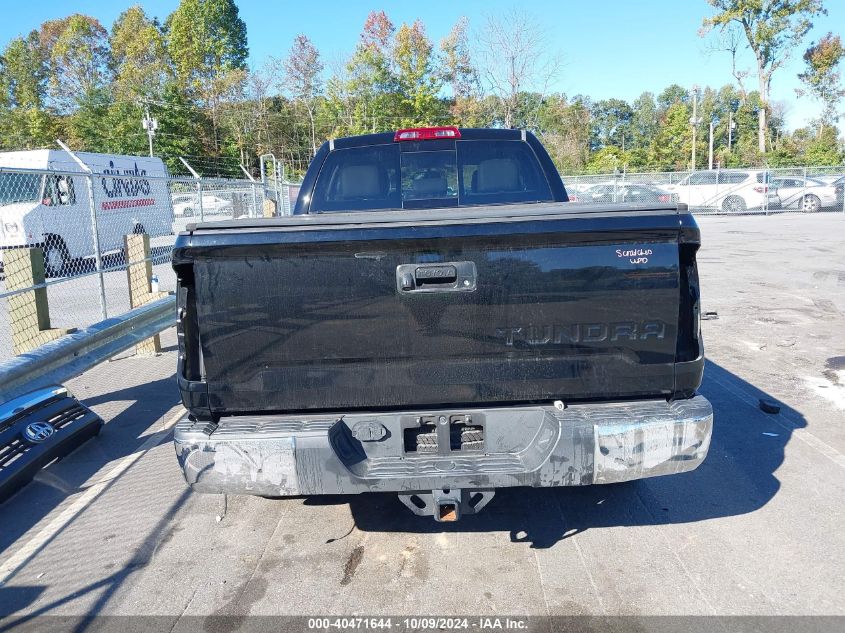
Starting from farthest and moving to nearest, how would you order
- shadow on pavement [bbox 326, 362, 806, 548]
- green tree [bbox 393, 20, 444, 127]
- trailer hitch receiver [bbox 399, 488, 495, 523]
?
green tree [bbox 393, 20, 444, 127] → shadow on pavement [bbox 326, 362, 806, 548] → trailer hitch receiver [bbox 399, 488, 495, 523]

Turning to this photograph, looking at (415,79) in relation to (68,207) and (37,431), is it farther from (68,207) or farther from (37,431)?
(37,431)

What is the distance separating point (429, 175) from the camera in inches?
177

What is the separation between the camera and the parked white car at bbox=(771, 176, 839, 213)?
2925 cm

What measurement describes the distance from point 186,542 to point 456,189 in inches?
111

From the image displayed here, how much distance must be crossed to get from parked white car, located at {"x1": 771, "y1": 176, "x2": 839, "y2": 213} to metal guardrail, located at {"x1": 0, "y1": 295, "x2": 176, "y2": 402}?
30.7 metres

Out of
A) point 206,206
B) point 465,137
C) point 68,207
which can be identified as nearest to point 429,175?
point 465,137

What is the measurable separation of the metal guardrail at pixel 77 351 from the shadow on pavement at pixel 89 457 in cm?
58

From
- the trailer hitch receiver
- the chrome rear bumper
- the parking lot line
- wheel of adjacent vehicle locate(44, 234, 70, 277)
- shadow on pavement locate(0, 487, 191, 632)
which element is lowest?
shadow on pavement locate(0, 487, 191, 632)

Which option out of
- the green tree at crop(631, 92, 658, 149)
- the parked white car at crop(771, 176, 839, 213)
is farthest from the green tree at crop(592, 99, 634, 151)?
the parked white car at crop(771, 176, 839, 213)

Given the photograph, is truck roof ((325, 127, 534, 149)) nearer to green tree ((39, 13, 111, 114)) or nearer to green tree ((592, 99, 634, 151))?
green tree ((39, 13, 111, 114))

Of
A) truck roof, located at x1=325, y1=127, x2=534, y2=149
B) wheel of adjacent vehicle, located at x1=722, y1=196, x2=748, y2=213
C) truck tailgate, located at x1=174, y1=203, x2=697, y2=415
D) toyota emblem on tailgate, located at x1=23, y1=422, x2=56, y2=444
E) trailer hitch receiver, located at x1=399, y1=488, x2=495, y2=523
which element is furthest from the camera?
wheel of adjacent vehicle, located at x1=722, y1=196, x2=748, y2=213

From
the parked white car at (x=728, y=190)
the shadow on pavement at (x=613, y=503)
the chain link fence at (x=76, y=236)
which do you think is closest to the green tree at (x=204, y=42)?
the chain link fence at (x=76, y=236)

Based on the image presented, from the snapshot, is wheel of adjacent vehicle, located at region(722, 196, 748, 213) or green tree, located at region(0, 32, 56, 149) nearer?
wheel of adjacent vehicle, located at region(722, 196, 748, 213)

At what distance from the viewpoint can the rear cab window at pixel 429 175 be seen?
4.47 metres
